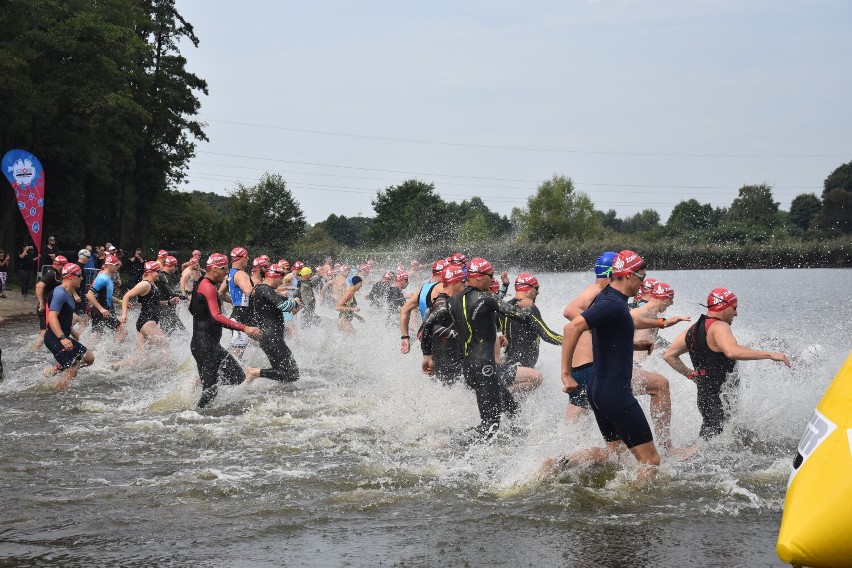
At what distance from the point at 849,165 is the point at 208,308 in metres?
84.9

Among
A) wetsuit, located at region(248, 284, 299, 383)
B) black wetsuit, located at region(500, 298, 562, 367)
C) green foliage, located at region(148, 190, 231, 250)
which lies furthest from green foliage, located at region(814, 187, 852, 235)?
black wetsuit, located at region(500, 298, 562, 367)

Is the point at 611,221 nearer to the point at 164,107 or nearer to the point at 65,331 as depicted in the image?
the point at 164,107

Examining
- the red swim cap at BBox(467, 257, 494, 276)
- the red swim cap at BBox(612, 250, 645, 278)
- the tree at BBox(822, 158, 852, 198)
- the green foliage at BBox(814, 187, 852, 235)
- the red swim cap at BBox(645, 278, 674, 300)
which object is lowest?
the red swim cap at BBox(645, 278, 674, 300)

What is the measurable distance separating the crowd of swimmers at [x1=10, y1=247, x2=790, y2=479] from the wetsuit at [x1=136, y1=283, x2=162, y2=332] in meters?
0.02

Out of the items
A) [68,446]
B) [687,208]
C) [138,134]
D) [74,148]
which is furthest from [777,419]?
[687,208]

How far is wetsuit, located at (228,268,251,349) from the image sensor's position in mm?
12977

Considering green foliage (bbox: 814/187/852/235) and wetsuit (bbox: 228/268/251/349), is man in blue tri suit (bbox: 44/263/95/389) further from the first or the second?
green foliage (bbox: 814/187/852/235)

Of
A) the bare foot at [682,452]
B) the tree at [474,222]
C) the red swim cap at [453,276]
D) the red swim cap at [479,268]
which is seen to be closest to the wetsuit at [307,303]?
the red swim cap at [453,276]

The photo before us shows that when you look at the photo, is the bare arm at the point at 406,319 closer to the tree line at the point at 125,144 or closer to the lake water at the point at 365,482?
the lake water at the point at 365,482

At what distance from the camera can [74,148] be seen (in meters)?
37.7

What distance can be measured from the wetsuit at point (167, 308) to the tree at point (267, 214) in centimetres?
4924

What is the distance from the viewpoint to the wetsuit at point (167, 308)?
48.0 ft

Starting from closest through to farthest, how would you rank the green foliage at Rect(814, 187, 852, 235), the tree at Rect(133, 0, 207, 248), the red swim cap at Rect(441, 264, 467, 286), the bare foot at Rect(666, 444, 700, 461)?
1. the bare foot at Rect(666, 444, 700, 461)
2. the red swim cap at Rect(441, 264, 467, 286)
3. the tree at Rect(133, 0, 207, 248)
4. the green foliage at Rect(814, 187, 852, 235)

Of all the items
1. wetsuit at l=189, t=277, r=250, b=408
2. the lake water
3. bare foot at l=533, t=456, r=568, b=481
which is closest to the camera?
the lake water
